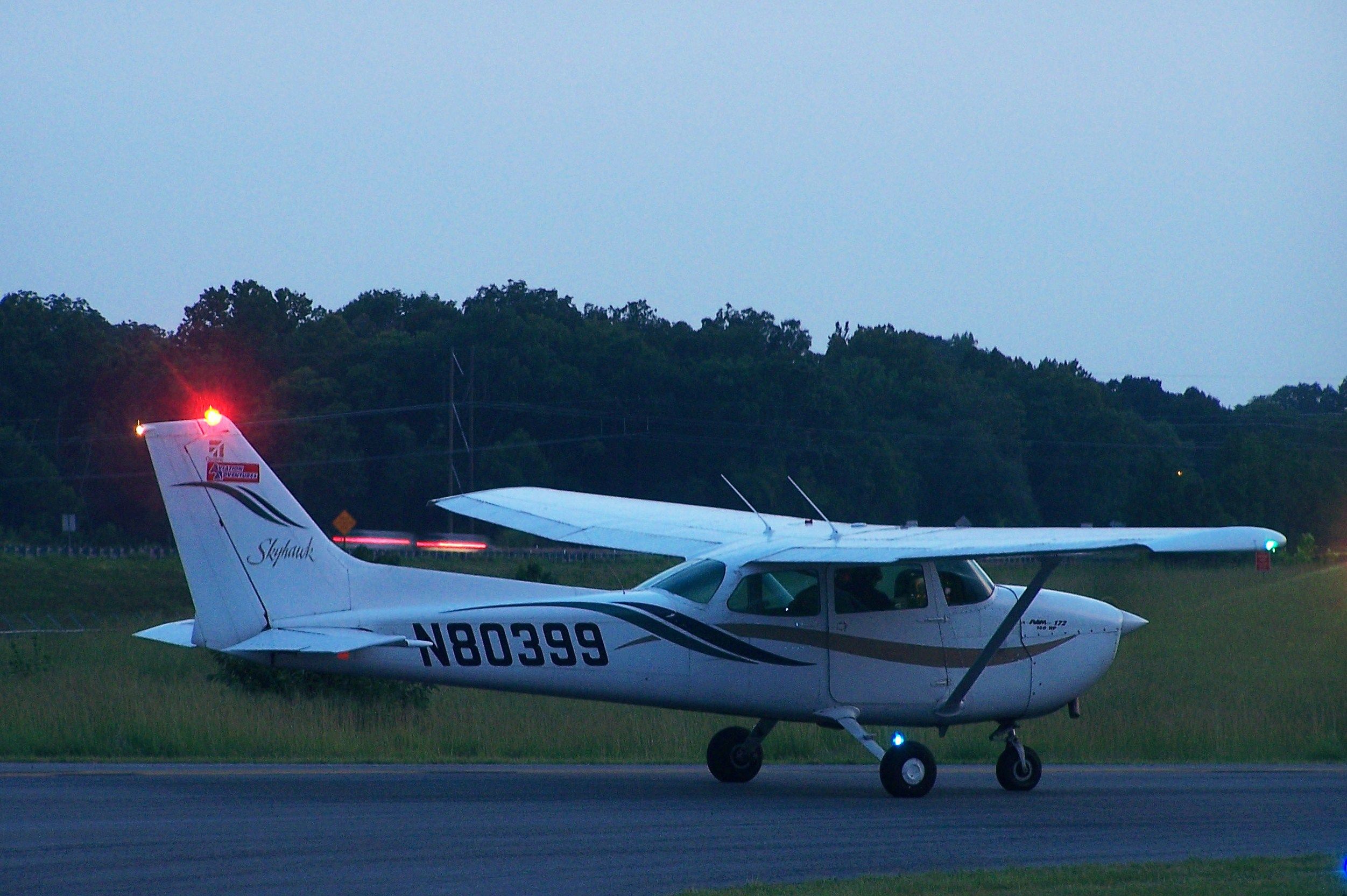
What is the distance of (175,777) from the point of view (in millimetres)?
12211

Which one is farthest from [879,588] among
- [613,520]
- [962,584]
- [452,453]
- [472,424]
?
[472,424]

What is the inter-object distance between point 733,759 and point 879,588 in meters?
2.02

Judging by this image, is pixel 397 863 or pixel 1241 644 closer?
pixel 397 863

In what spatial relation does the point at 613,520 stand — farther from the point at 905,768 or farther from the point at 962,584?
the point at 905,768

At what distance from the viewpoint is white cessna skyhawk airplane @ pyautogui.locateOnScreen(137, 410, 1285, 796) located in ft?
37.7

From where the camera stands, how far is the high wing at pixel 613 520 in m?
13.7

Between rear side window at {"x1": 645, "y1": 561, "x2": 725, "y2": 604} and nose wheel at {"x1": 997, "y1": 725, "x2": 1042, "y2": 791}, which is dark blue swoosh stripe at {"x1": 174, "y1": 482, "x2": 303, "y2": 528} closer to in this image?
rear side window at {"x1": 645, "y1": 561, "x2": 725, "y2": 604}

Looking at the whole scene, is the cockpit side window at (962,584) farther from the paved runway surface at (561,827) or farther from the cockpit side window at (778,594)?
the paved runway surface at (561,827)

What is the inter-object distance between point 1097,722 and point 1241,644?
30.7 feet

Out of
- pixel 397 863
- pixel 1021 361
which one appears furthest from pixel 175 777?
pixel 1021 361

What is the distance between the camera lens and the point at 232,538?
11562 mm

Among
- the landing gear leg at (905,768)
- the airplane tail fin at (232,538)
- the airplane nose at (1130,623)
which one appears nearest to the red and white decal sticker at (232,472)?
the airplane tail fin at (232,538)

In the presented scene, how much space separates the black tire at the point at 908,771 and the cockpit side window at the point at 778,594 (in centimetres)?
133

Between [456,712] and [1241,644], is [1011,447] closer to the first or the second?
[1241,644]
